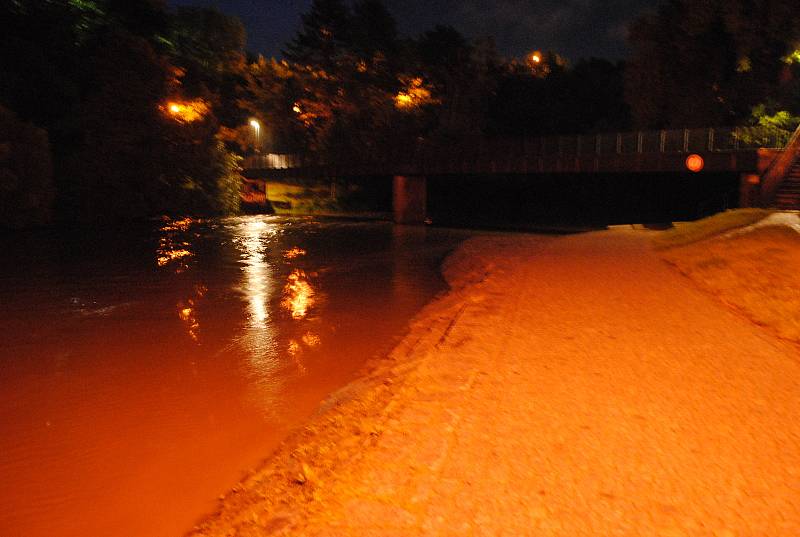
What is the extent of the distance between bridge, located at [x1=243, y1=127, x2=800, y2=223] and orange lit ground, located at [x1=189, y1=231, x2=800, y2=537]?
2050cm

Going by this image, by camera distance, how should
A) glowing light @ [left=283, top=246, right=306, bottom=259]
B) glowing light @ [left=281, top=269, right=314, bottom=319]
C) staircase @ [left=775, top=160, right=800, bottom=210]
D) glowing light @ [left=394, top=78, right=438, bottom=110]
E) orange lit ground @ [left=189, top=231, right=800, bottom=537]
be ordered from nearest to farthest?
orange lit ground @ [left=189, top=231, right=800, bottom=537] → glowing light @ [left=281, top=269, right=314, bottom=319] → staircase @ [left=775, top=160, right=800, bottom=210] → glowing light @ [left=283, top=246, right=306, bottom=259] → glowing light @ [left=394, top=78, right=438, bottom=110]

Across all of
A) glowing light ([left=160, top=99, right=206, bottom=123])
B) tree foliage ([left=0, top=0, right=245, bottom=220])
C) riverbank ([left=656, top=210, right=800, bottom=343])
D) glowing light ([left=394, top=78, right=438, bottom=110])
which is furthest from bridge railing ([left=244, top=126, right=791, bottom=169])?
riverbank ([left=656, top=210, right=800, bottom=343])

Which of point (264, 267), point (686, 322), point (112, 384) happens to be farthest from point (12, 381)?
point (264, 267)

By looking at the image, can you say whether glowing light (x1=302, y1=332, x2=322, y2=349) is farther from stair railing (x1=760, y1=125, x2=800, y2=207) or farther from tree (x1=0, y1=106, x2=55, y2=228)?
tree (x1=0, y1=106, x2=55, y2=228)

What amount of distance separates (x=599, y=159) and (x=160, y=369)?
90.3 ft

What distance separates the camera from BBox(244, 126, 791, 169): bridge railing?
26359 millimetres

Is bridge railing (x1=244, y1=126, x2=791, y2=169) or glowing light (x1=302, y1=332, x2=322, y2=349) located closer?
glowing light (x1=302, y1=332, x2=322, y2=349)

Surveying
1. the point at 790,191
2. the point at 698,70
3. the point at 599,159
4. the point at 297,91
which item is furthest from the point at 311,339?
the point at 297,91

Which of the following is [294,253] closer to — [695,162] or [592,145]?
[592,145]

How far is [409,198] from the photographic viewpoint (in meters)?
43.7

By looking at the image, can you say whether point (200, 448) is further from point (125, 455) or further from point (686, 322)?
point (686, 322)

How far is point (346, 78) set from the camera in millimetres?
53000

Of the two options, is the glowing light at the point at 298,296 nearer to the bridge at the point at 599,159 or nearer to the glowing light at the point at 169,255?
the glowing light at the point at 169,255

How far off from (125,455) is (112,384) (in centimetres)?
242
